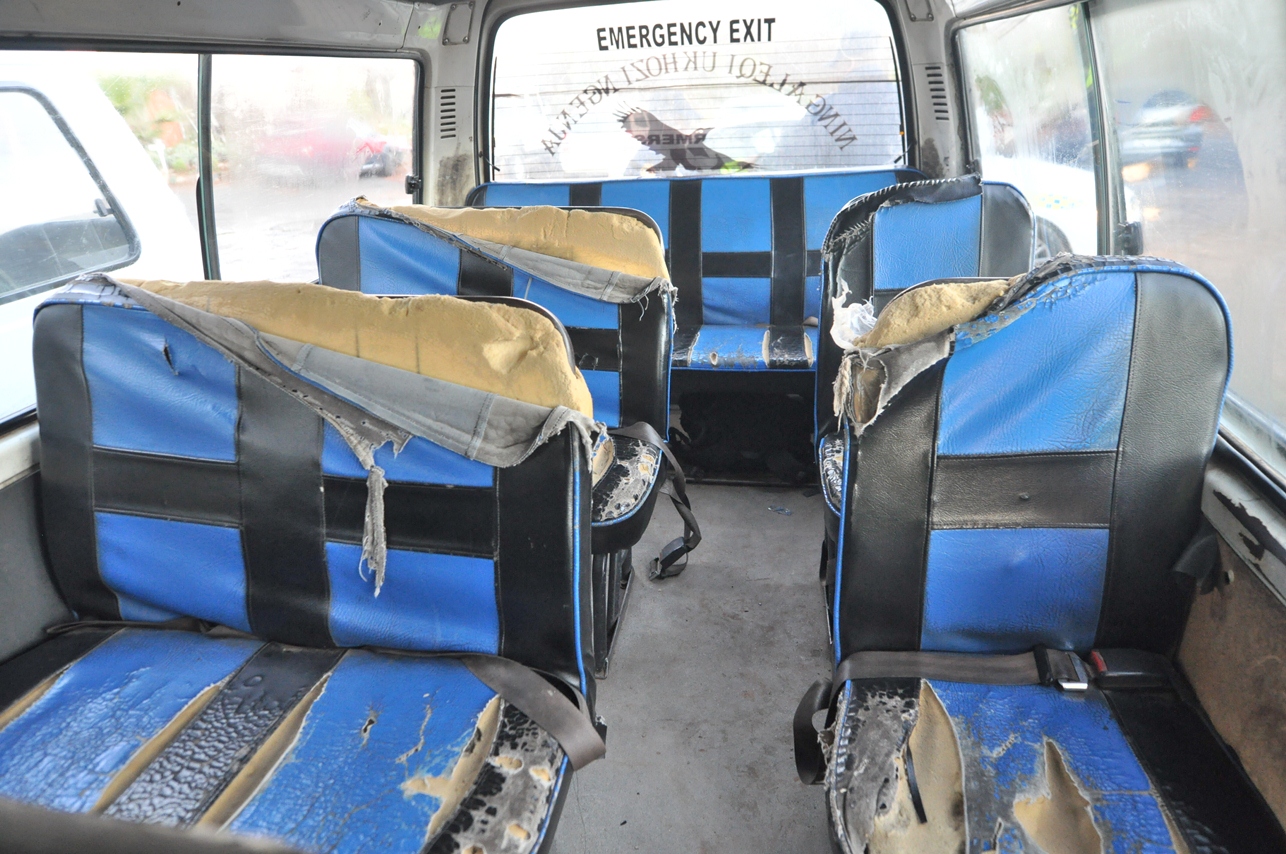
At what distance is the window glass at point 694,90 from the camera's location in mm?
3953

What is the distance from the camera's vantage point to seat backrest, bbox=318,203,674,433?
2.54 m

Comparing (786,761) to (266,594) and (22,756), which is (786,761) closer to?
(266,594)

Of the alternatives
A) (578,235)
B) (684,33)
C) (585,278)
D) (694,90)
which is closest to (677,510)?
(585,278)

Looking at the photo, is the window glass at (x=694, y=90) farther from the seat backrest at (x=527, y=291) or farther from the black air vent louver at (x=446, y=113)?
the seat backrest at (x=527, y=291)

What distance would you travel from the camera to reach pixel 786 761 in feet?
6.84

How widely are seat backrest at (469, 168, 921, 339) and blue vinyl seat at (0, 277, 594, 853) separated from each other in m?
2.45

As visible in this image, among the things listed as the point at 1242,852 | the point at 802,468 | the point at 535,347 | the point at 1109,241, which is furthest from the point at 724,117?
the point at 1242,852

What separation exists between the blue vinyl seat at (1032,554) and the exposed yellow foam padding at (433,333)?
0.54 metres

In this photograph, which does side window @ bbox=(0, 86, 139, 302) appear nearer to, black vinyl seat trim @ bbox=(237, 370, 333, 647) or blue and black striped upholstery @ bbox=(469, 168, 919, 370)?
black vinyl seat trim @ bbox=(237, 370, 333, 647)

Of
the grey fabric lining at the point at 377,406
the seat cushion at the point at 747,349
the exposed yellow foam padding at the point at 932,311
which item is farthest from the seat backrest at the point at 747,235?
the grey fabric lining at the point at 377,406

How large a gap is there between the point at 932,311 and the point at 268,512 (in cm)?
127

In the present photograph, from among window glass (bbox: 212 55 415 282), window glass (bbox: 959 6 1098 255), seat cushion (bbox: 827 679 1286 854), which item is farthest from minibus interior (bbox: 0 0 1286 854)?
window glass (bbox: 212 55 415 282)

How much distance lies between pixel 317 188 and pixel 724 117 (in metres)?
1.97

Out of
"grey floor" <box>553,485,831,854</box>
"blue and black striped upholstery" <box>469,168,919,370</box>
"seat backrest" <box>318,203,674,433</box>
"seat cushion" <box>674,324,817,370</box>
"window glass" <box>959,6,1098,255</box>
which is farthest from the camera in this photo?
"blue and black striped upholstery" <box>469,168,919,370</box>
